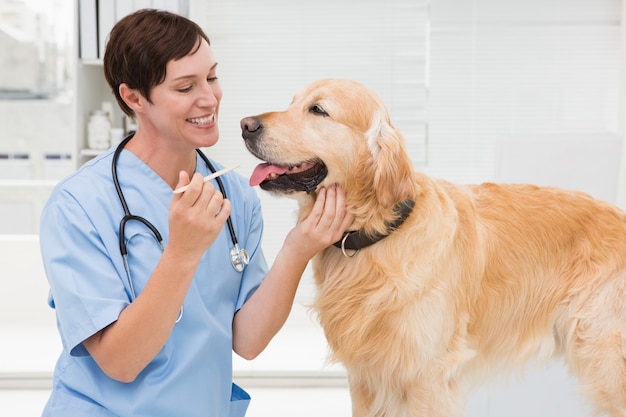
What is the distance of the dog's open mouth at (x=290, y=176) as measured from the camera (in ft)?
5.08

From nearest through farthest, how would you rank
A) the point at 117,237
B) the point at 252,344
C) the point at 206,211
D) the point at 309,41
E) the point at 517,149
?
the point at 206,211
the point at 117,237
the point at 252,344
the point at 517,149
the point at 309,41

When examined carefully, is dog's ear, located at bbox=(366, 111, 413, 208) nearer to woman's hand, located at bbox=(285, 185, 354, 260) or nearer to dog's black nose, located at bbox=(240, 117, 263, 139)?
woman's hand, located at bbox=(285, 185, 354, 260)

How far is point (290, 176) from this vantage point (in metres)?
1.56

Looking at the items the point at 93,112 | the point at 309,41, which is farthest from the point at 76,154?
the point at 309,41

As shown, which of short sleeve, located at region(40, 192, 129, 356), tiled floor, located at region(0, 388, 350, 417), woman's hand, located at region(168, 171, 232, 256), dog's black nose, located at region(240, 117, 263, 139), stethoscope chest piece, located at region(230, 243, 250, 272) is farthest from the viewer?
tiled floor, located at region(0, 388, 350, 417)

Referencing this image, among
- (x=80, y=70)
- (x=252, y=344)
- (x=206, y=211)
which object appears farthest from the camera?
(x=80, y=70)

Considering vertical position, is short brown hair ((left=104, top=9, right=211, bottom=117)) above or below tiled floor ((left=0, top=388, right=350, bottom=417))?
above

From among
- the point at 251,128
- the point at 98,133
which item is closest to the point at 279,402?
the point at 98,133

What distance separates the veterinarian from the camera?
4.56 feet

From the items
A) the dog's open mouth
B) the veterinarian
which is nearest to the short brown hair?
the veterinarian

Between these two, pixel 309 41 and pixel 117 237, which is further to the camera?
pixel 309 41

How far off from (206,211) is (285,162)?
27 cm

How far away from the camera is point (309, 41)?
377 centimetres

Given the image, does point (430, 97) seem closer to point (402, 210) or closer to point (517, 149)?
point (517, 149)
